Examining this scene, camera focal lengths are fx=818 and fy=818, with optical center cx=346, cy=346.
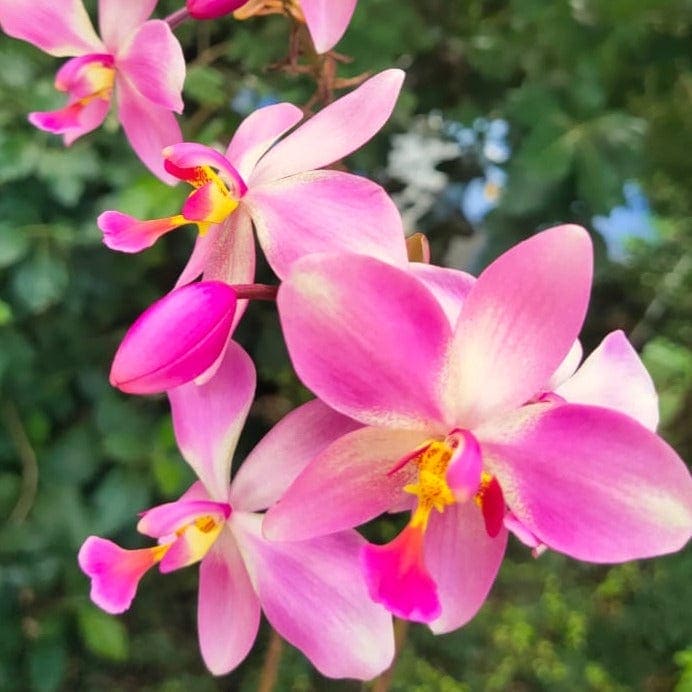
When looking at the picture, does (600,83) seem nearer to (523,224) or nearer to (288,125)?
(523,224)

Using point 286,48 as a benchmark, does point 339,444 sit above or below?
above

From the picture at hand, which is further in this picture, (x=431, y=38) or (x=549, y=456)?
(x=431, y=38)

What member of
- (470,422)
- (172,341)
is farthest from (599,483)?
(172,341)

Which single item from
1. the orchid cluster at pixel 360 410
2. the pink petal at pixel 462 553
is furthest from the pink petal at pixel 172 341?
the pink petal at pixel 462 553

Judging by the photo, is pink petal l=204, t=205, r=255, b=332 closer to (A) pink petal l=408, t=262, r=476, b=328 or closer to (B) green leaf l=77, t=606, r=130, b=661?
(A) pink petal l=408, t=262, r=476, b=328

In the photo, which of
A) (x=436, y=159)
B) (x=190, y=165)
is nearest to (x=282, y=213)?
(x=190, y=165)

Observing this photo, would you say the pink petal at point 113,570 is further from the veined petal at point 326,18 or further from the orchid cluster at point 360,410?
the veined petal at point 326,18

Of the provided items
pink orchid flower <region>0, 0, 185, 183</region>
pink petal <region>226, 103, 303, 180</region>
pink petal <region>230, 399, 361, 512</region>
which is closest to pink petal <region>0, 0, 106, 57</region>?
pink orchid flower <region>0, 0, 185, 183</region>
